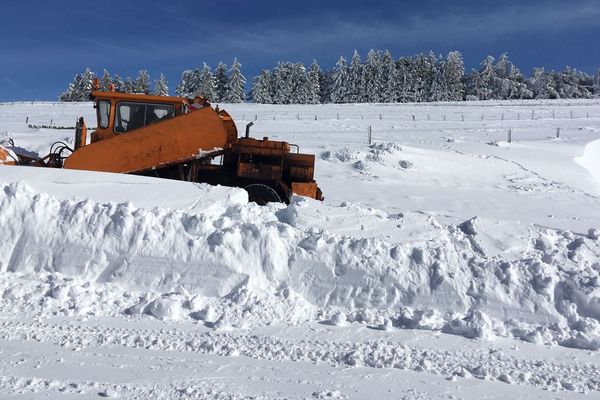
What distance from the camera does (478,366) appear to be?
4207 mm

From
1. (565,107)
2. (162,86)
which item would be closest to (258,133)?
(565,107)

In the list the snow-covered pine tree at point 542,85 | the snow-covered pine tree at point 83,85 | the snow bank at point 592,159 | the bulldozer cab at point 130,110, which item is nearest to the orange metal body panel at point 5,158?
the bulldozer cab at point 130,110

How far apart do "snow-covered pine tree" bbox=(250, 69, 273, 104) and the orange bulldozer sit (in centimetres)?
6668

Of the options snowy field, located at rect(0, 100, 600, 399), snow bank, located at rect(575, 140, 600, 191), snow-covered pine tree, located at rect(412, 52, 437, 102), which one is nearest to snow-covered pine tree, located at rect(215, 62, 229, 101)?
snow-covered pine tree, located at rect(412, 52, 437, 102)

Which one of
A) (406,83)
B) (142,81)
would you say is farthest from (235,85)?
(406,83)

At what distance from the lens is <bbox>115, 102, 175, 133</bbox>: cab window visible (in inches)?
365

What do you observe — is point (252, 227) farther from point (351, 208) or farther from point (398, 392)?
point (398, 392)

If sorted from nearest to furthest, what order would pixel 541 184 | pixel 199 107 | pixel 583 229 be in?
pixel 199 107 < pixel 583 229 < pixel 541 184

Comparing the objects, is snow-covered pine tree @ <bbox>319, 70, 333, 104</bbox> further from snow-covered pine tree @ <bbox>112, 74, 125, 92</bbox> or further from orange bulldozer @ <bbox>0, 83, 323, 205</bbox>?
orange bulldozer @ <bbox>0, 83, 323, 205</bbox>

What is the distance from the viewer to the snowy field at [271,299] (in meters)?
3.95

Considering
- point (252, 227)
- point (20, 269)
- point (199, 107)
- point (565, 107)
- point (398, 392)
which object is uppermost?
point (565, 107)

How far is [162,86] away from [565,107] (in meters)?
53.8

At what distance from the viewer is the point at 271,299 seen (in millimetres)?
5352

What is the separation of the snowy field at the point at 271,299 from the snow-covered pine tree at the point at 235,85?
66.5 m
